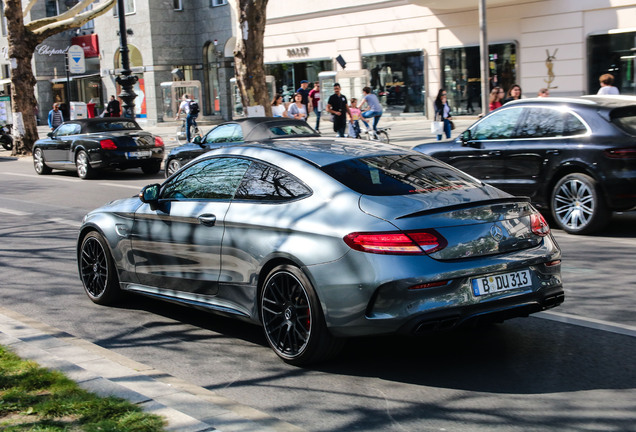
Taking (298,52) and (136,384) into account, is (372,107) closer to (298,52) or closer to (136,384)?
(298,52)

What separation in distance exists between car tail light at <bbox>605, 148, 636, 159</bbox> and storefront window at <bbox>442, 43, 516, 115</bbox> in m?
20.4

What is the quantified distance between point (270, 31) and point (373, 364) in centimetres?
3513

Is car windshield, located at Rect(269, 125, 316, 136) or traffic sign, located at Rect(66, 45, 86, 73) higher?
traffic sign, located at Rect(66, 45, 86, 73)

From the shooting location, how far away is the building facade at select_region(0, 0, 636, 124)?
27984 millimetres

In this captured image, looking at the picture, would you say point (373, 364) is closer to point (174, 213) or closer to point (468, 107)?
point (174, 213)

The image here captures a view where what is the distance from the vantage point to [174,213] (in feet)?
21.3

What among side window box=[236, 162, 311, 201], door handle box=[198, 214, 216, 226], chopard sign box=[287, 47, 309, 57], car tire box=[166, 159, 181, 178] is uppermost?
chopard sign box=[287, 47, 309, 57]

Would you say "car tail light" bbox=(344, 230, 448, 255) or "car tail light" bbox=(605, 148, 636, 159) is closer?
"car tail light" bbox=(344, 230, 448, 255)

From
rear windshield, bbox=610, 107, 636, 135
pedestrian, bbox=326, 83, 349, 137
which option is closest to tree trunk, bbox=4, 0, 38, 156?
pedestrian, bbox=326, 83, 349, 137

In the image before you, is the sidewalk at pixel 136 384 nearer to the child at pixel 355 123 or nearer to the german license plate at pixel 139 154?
the german license plate at pixel 139 154

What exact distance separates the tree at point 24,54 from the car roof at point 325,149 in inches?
982

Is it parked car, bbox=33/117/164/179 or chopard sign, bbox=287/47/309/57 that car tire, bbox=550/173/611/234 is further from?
chopard sign, bbox=287/47/309/57

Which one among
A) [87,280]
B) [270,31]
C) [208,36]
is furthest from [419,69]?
[87,280]

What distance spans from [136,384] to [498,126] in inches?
305
